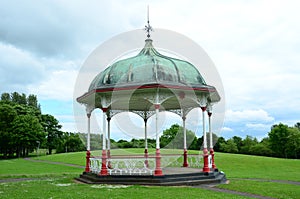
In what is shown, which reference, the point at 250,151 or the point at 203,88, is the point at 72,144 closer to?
the point at 250,151

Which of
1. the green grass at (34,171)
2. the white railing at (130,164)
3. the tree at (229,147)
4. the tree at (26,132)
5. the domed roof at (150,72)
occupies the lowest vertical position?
the green grass at (34,171)

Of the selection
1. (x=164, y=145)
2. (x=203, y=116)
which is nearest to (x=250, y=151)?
(x=164, y=145)

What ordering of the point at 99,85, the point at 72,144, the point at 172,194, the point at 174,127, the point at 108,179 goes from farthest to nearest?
the point at 72,144 → the point at 174,127 → the point at 99,85 → the point at 108,179 → the point at 172,194

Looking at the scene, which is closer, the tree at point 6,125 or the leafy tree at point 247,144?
the tree at point 6,125

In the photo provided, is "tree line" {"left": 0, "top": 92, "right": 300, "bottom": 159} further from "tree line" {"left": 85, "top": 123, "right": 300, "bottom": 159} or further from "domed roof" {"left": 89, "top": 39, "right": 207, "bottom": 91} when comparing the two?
"domed roof" {"left": 89, "top": 39, "right": 207, "bottom": 91}

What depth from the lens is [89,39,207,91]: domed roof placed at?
14695 millimetres

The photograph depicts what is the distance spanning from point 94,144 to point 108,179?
381 inches

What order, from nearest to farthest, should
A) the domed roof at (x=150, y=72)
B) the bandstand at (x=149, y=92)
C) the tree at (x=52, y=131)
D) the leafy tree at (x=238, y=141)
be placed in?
the bandstand at (x=149, y=92)
the domed roof at (x=150, y=72)
the leafy tree at (x=238, y=141)
the tree at (x=52, y=131)

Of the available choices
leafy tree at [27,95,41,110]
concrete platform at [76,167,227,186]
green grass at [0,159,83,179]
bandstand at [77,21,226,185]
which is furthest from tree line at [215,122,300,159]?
leafy tree at [27,95,41,110]

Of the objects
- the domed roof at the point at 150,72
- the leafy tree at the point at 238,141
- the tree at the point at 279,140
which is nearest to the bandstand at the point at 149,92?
the domed roof at the point at 150,72

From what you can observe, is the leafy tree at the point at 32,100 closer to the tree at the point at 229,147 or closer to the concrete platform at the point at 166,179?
the tree at the point at 229,147

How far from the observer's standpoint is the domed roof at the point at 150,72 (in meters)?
14.7

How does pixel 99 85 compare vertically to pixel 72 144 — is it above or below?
above

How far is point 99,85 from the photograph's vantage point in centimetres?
1590
